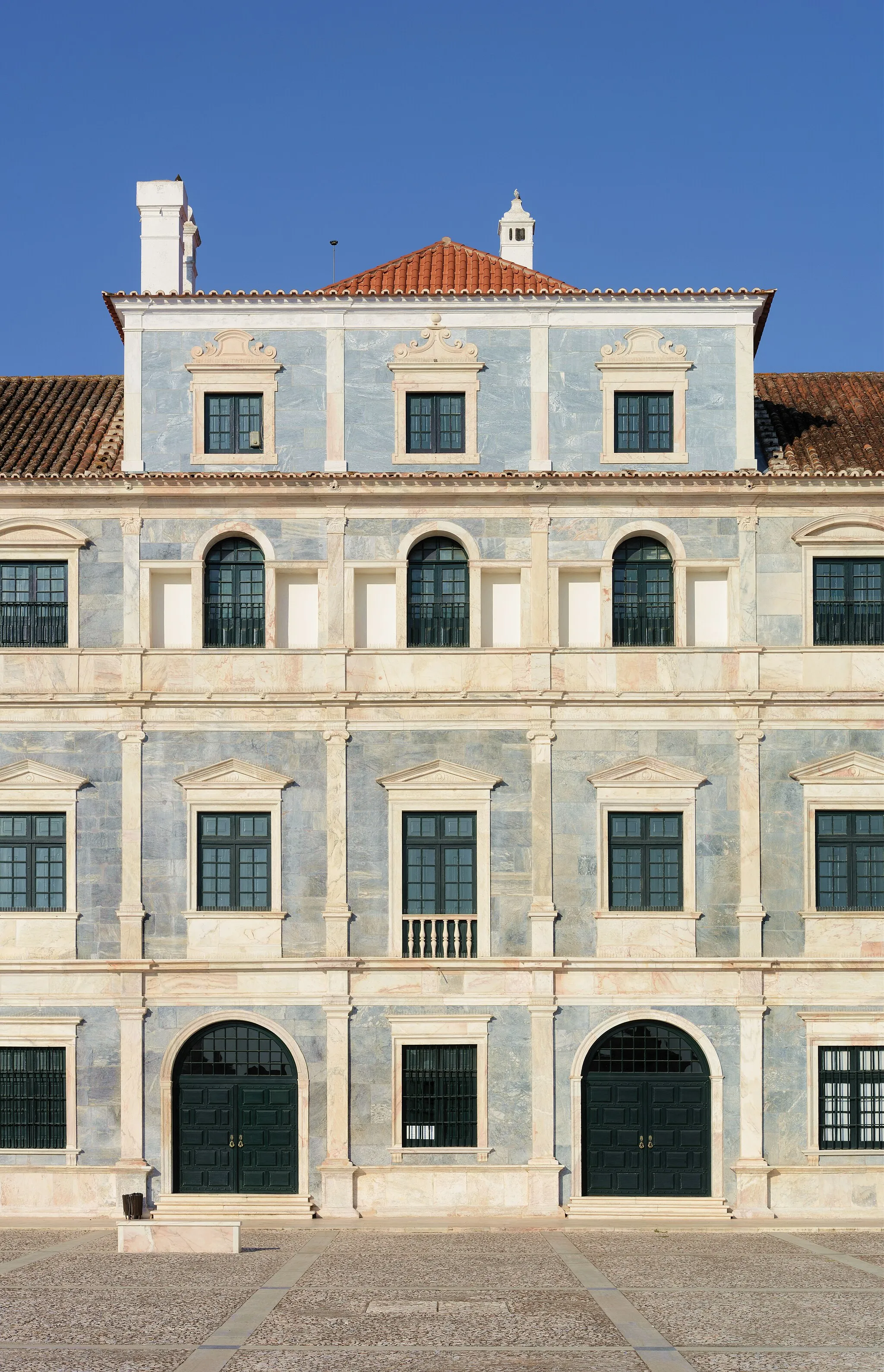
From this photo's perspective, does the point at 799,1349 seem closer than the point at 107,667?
Yes

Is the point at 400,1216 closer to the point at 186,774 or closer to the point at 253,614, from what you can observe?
the point at 186,774

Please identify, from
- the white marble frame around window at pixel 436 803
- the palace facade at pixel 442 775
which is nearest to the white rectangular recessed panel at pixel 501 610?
the palace facade at pixel 442 775

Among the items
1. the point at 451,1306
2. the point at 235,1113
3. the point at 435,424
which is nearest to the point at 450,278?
the point at 435,424

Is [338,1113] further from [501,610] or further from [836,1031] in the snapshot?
[501,610]

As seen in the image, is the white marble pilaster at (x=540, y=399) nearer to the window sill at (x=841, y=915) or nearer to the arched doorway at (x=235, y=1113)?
the window sill at (x=841, y=915)

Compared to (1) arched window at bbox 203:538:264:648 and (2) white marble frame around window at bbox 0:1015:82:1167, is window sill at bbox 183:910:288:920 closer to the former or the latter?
(2) white marble frame around window at bbox 0:1015:82:1167

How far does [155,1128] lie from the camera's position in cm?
3300

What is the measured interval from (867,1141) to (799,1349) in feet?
45.6

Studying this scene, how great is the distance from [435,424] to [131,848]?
11.1 m

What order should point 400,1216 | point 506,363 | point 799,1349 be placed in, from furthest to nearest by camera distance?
point 506,363, point 400,1216, point 799,1349

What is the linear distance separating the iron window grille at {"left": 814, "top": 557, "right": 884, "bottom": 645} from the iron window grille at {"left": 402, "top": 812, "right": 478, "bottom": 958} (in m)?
8.62

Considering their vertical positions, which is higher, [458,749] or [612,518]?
[612,518]

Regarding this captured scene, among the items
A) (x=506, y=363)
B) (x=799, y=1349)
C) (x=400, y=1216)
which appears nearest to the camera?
(x=799, y=1349)

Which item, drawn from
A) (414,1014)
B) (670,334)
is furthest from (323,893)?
(670,334)
